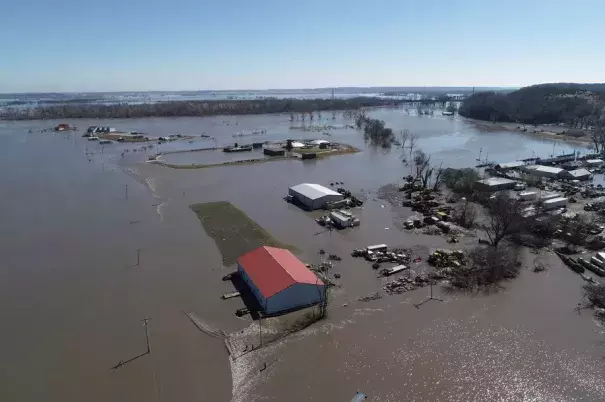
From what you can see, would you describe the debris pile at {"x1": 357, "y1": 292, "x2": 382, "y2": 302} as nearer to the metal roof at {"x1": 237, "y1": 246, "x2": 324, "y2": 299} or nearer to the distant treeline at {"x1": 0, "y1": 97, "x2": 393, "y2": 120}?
the metal roof at {"x1": 237, "y1": 246, "x2": 324, "y2": 299}

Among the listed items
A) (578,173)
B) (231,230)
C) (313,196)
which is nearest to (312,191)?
(313,196)

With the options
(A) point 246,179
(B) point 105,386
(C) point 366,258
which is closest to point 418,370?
(C) point 366,258

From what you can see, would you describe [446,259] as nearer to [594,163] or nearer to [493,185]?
[493,185]

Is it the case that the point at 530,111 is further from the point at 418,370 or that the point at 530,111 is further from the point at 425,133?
the point at 418,370

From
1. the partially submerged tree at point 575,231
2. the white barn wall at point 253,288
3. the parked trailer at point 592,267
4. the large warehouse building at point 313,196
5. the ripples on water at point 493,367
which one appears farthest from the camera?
the large warehouse building at point 313,196

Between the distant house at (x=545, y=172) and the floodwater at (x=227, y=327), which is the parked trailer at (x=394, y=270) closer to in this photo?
the floodwater at (x=227, y=327)

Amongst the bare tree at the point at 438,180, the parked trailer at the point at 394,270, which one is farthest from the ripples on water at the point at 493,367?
the bare tree at the point at 438,180

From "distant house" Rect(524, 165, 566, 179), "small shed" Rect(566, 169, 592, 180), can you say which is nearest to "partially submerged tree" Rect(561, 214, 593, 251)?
"small shed" Rect(566, 169, 592, 180)

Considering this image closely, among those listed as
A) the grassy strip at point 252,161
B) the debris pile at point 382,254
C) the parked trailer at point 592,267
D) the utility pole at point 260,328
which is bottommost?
the utility pole at point 260,328
